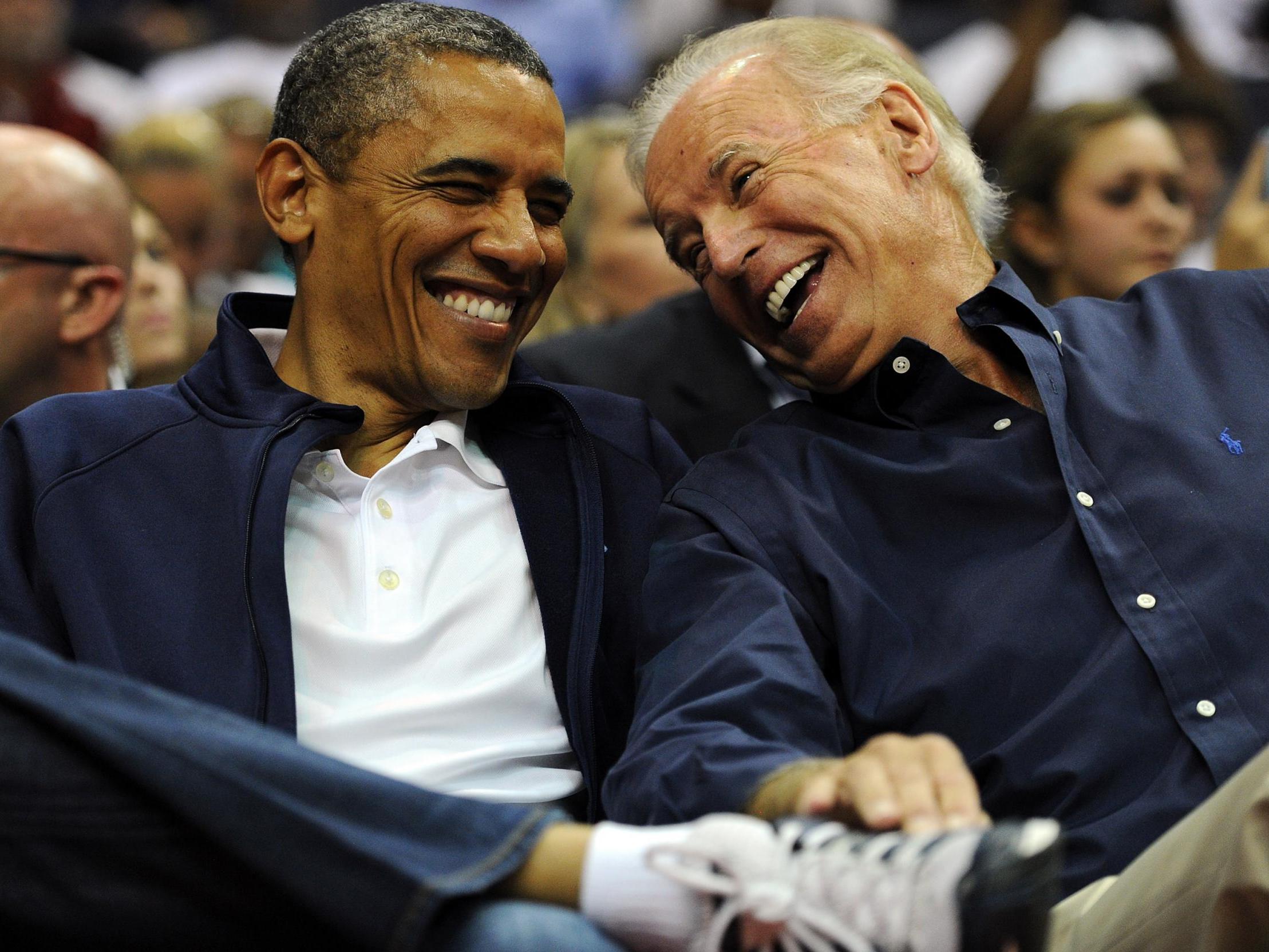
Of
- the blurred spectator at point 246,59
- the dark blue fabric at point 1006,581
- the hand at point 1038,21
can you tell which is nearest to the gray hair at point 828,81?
the dark blue fabric at point 1006,581

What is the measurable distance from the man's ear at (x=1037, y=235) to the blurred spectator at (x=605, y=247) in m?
0.83

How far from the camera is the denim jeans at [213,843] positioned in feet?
4.56

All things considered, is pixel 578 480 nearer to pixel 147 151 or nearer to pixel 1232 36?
pixel 147 151

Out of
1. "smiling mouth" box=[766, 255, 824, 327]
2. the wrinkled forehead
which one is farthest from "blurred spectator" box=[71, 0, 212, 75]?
"smiling mouth" box=[766, 255, 824, 327]

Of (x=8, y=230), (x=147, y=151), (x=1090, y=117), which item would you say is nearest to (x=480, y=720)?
(x=8, y=230)

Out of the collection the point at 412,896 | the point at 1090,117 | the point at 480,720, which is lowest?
the point at 480,720

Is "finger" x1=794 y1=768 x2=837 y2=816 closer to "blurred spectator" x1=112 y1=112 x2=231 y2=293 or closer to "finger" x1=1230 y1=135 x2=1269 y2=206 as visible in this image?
"finger" x1=1230 y1=135 x2=1269 y2=206

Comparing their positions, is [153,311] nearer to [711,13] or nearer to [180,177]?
[180,177]

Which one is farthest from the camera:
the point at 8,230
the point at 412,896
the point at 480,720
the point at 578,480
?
the point at 8,230

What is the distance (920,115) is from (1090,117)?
1632 mm

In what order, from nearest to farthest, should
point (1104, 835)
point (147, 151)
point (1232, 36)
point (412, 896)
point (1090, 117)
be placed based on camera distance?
point (412, 896)
point (1104, 835)
point (1090, 117)
point (147, 151)
point (1232, 36)

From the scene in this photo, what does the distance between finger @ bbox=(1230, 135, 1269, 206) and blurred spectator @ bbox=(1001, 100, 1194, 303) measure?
97 centimetres

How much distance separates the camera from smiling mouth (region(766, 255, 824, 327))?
2.19m

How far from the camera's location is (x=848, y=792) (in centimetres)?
147
